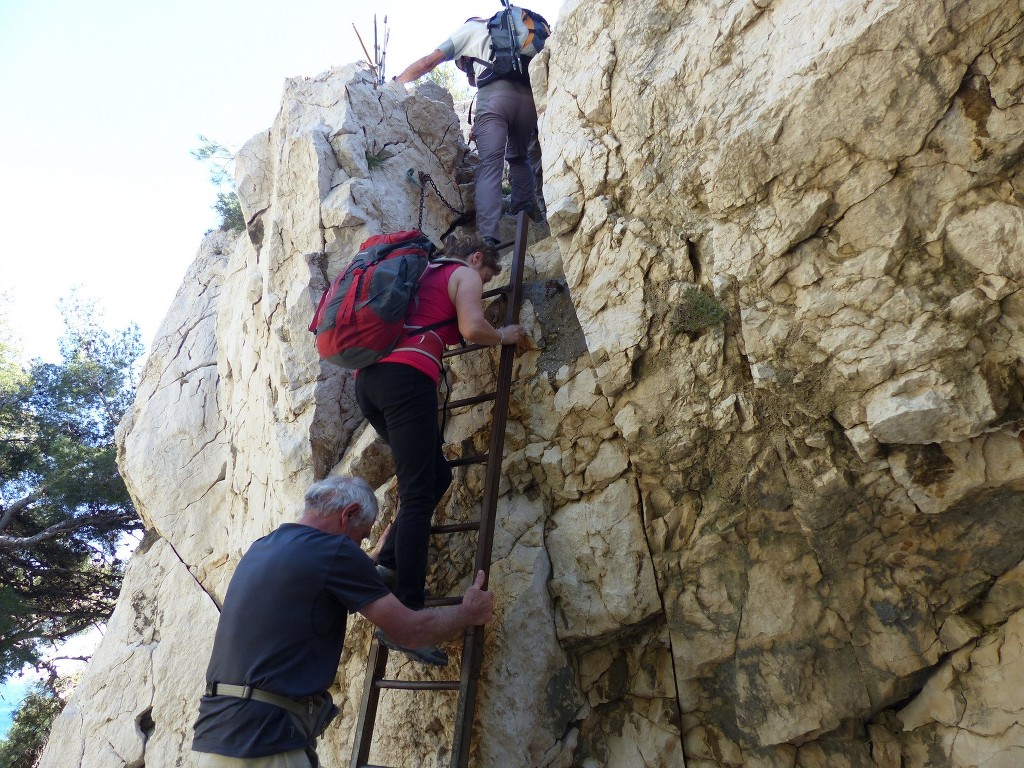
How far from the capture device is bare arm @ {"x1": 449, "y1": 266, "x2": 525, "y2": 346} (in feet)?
12.2

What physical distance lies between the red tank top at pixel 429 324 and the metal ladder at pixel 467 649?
0.43 meters

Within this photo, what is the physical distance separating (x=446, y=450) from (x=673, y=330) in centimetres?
166

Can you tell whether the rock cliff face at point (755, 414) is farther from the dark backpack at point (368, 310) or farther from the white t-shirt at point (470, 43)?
the white t-shirt at point (470, 43)

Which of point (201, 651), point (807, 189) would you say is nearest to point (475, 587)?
point (807, 189)

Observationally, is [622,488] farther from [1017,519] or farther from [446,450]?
[1017,519]

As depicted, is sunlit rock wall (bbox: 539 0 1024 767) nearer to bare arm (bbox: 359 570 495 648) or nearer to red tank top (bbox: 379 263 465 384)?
red tank top (bbox: 379 263 465 384)

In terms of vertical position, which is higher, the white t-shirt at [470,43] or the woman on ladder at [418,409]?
the white t-shirt at [470,43]

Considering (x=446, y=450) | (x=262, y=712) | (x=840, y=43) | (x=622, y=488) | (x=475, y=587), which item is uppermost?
(x=840, y=43)

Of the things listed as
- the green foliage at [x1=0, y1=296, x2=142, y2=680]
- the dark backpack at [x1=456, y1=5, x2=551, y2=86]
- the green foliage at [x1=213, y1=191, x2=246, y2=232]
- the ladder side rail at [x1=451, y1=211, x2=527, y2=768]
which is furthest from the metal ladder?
the green foliage at [x1=0, y1=296, x2=142, y2=680]

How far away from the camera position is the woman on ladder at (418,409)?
339cm

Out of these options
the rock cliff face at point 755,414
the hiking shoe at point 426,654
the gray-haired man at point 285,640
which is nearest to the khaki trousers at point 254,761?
the gray-haired man at point 285,640

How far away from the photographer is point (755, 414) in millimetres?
3615

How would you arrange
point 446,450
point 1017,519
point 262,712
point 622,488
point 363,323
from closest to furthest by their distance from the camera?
1. point 262,712
2. point 1017,519
3. point 363,323
4. point 622,488
5. point 446,450

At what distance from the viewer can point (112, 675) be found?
6.05m
